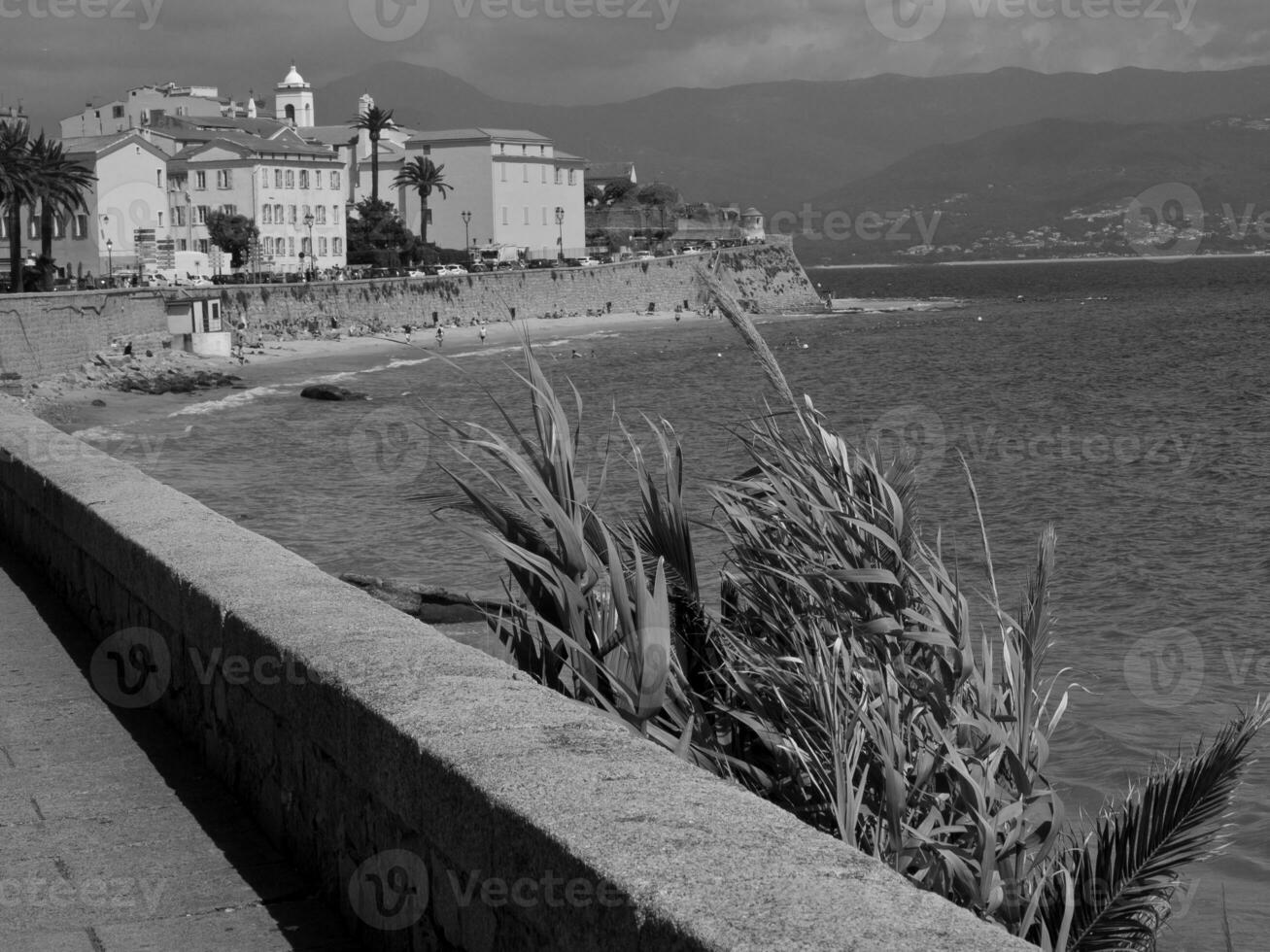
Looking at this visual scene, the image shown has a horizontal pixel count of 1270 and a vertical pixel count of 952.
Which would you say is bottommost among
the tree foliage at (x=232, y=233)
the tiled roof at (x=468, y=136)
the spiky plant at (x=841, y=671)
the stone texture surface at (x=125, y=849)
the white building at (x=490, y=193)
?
the stone texture surface at (x=125, y=849)

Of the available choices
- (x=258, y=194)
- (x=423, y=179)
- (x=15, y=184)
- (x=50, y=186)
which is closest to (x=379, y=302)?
(x=258, y=194)

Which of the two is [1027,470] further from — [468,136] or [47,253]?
[468,136]

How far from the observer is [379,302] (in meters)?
75.1

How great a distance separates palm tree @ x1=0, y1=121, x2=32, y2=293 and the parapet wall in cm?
5393

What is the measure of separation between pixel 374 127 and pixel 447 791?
105 m

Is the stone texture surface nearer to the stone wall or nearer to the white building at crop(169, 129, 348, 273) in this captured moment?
the stone wall

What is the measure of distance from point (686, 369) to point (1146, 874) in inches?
2431

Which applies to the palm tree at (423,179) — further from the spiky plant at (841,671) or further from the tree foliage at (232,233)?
the spiky plant at (841,671)

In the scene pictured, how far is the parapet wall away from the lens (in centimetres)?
219

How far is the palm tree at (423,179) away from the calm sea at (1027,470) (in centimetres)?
2965

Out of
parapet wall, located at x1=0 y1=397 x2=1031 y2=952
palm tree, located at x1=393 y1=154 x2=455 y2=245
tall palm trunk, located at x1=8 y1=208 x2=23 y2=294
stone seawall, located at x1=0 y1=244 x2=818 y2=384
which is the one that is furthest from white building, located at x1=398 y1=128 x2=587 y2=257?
parapet wall, located at x1=0 y1=397 x2=1031 y2=952

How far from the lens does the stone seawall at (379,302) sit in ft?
149

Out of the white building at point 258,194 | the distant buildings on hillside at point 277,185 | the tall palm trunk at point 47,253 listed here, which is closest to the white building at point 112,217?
the distant buildings on hillside at point 277,185

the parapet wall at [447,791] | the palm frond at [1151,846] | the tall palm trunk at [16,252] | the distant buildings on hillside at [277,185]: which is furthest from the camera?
the distant buildings on hillside at [277,185]
